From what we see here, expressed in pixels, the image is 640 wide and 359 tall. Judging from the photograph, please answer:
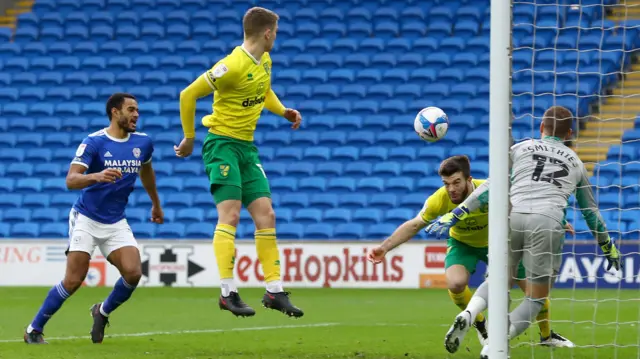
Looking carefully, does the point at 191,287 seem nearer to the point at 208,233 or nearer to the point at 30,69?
the point at 208,233

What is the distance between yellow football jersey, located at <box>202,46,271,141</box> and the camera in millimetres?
7945

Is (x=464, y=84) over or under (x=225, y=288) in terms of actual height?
over

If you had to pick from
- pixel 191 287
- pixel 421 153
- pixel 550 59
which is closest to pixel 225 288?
pixel 191 287

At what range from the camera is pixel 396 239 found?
317 inches

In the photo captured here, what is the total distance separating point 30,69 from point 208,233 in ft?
21.6

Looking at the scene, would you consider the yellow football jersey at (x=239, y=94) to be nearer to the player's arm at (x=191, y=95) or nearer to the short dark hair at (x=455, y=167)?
the player's arm at (x=191, y=95)

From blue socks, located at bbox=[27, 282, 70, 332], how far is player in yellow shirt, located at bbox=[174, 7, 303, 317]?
1.71m

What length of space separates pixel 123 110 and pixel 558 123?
3.58m

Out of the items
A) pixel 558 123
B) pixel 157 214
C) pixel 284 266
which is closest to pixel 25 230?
pixel 284 266

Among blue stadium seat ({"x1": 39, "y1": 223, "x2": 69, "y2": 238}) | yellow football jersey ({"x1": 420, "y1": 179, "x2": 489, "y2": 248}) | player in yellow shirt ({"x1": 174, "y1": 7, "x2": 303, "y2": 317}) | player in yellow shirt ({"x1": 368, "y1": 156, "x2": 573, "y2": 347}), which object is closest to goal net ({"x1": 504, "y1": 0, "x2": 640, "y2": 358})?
player in yellow shirt ({"x1": 368, "y1": 156, "x2": 573, "y2": 347})

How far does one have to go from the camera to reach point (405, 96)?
21.4 metres

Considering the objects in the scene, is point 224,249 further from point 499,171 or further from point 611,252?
point 611,252

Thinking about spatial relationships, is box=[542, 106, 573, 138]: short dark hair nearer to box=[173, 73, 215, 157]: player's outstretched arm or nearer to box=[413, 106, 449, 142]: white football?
box=[413, 106, 449, 142]: white football

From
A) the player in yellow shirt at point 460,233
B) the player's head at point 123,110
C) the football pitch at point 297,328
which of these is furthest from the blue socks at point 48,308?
the player in yellow shirt at point 460,233
